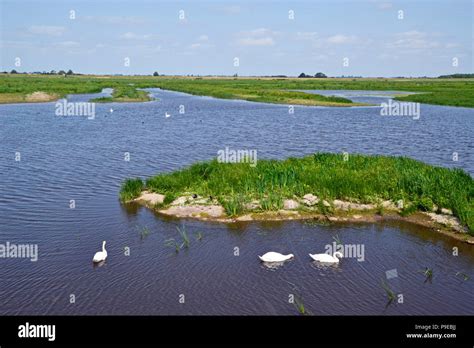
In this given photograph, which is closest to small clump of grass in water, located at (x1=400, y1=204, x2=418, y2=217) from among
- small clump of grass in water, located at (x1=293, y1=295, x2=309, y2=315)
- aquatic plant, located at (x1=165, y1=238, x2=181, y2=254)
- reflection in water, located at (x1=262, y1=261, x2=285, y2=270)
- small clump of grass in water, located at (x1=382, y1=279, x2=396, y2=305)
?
small clump of grass in water, located at (x1=382, y1=279, x2=396, y2=305)

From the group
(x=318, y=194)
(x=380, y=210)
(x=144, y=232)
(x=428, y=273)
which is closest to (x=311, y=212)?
(x=318, y=194)

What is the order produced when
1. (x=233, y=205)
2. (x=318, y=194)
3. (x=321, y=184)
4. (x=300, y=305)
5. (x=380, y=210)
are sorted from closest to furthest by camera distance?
(x=300, y=305) < (x=233, y=205) < (x=380, y=210) < (x=318, y=194) < (x=321, y=184)

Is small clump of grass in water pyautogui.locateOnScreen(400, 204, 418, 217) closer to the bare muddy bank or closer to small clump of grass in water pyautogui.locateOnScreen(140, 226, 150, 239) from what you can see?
the bare muddy bank

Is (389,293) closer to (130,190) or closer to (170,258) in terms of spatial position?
(170,258)

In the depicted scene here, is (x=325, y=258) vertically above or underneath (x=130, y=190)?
underneath

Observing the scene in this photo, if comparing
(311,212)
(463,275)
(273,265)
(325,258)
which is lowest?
(463,275)

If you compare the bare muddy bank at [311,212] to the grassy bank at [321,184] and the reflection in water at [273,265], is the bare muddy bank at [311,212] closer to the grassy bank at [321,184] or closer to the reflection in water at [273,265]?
the grassy bank at [321,184]

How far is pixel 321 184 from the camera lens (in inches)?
907

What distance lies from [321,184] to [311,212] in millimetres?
1832

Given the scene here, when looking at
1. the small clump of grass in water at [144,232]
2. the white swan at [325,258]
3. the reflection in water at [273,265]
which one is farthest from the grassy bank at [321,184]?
the white swan at [325,258]

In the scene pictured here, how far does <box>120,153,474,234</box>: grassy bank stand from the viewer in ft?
71.8

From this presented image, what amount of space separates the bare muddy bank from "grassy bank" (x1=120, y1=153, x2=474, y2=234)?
293 millimetres

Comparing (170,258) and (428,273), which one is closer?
(428,273)
